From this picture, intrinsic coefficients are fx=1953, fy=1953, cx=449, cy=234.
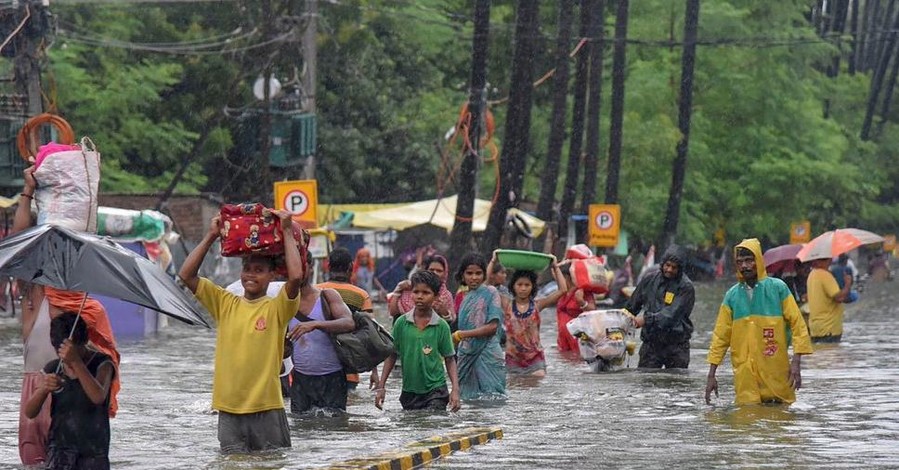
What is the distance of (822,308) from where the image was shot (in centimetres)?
2548

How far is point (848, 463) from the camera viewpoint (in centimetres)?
1157

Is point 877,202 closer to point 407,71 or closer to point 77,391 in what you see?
point 407,71

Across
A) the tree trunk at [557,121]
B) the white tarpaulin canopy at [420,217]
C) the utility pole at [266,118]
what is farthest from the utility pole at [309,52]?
the white tarpaulin canopy at [420,217]

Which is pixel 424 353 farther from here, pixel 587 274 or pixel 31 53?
pixel 31 53

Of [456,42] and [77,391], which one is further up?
[456,42]

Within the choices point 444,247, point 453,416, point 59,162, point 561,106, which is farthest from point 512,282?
point 444,247

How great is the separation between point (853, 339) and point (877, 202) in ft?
205

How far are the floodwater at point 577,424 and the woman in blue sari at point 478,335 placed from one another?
0.73ft

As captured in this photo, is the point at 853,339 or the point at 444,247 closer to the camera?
the point at 853,339

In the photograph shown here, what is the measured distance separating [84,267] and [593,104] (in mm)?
34099

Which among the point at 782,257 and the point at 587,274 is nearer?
the point at 587,274

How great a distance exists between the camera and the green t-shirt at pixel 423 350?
47.0 ft

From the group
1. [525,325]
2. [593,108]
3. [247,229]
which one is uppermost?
[593,108]

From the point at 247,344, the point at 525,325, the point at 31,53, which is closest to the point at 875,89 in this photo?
the point at 31,53
